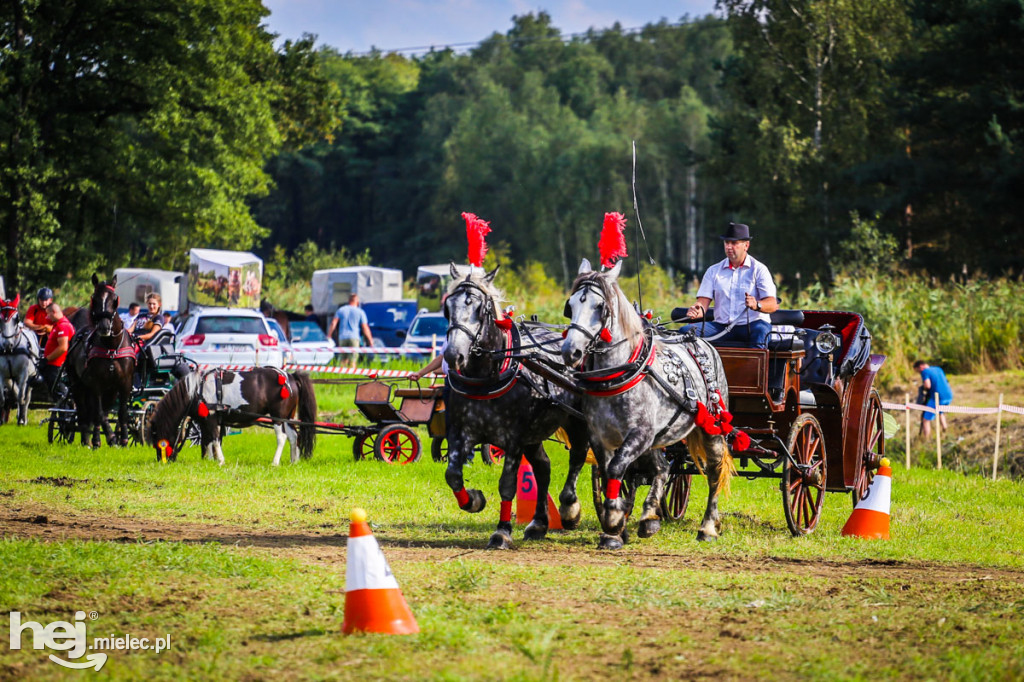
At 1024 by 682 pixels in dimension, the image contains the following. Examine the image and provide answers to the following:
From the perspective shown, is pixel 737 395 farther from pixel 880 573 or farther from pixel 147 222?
pixel 147 222

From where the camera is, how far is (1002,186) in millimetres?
31281

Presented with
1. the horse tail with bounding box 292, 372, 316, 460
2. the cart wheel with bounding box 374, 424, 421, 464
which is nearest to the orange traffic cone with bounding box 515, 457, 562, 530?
the cart wheel with bounding box 374, 424, 421, 464

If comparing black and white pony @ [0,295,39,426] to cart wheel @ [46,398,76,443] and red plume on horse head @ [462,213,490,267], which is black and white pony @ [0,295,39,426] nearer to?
cart wheel @ [46,398,76,443]

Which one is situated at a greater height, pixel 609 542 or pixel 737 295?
pixel 737 295

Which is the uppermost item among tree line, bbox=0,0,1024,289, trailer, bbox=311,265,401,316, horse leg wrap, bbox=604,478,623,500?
tree line, bbox=0,0,1024,289

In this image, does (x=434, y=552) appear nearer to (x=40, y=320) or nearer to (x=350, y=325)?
(x=40, y=320)

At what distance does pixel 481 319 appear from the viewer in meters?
9.25

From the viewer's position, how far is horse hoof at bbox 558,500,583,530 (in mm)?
9875

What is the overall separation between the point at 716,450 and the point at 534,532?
1.65 m

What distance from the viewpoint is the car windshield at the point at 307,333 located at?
33.6 m

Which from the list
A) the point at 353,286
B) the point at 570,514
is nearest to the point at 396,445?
the point at 570,514

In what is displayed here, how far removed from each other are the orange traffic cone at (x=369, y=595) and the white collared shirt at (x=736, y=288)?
488 centimetres

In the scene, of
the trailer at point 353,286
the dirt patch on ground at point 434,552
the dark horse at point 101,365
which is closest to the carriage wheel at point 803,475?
the dirt patch on ground at point 434,552

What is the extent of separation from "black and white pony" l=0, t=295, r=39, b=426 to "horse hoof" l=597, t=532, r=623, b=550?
14253 millimetres
